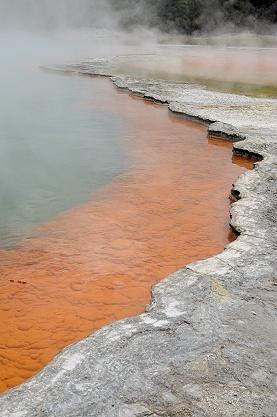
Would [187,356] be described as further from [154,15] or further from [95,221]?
[154,15]

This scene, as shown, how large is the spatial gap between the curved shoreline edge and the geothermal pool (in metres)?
0.32

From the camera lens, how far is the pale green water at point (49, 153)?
14.4 feet

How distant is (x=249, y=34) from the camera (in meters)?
29.2

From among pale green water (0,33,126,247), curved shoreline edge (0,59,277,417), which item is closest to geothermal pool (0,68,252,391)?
pale green water (0,33,126,247)

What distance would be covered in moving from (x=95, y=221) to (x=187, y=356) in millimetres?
2054

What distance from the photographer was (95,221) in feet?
13.3

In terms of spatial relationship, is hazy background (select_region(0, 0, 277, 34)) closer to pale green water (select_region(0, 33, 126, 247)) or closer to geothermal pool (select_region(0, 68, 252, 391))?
pale green water (select_region(0, 33, 126, 247))

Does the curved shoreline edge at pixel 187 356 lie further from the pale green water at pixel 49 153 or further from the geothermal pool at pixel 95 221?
the pale green water at pixel 49 153

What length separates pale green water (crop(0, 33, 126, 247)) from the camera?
14.4 ft

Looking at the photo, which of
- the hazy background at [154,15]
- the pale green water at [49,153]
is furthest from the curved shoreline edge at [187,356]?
the hazy background at [154,15]

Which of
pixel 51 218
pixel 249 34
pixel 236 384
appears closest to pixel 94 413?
pixel 236 384

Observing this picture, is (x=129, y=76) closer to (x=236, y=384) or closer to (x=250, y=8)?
(x=236, y=384)

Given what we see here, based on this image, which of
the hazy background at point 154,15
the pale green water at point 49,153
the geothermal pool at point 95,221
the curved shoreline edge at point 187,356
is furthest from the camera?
the hazy background at point 154,15

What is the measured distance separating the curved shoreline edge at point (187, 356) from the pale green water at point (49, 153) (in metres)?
1.61
